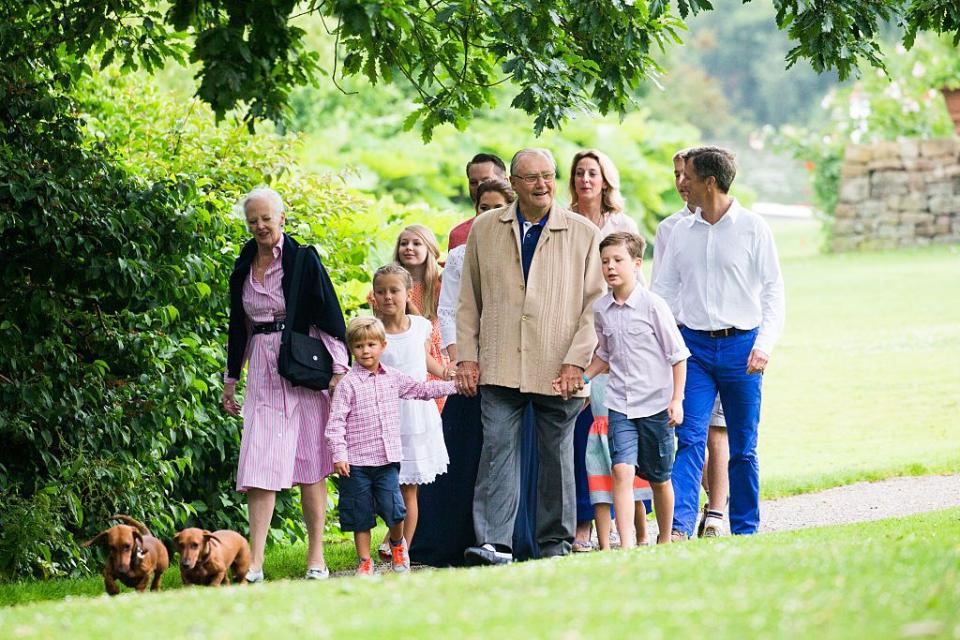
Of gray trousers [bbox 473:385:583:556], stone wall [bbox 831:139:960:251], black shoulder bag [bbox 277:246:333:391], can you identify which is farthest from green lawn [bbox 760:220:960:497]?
black shoulder bag [bbox 277:246:333:391]

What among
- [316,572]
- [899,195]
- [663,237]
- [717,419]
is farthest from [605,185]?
[899,195]

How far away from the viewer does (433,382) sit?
8391 millimetres

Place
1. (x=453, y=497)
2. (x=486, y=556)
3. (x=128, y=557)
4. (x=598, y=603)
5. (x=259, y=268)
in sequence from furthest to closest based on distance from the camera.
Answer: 1. (x=453, y=497)
2. (x=259, y=268)
3. (x=486, y=556)
4. (x=128, y=557)
5. (x=598, y=603)

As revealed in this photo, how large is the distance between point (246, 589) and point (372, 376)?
78.7 inches

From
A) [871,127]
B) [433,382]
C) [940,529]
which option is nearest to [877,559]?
[940,529]

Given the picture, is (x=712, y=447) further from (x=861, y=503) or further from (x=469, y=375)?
(x=861, y=503)

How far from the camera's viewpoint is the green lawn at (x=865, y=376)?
14484 millimetres

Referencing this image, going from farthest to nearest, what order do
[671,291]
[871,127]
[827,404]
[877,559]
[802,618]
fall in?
1. [871,127]
2. [827,404]
3. [671,291]
4. [877,559]
5. [802,618]

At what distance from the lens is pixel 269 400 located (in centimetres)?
812

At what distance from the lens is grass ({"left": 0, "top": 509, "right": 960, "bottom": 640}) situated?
4.88 meters

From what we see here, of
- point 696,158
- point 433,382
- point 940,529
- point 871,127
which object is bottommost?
point 940,529

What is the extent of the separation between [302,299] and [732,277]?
7.93ft

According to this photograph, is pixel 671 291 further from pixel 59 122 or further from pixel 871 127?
pixel 871 127

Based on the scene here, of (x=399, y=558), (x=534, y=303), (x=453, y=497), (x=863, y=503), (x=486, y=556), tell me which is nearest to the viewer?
(x=486, y=556)
